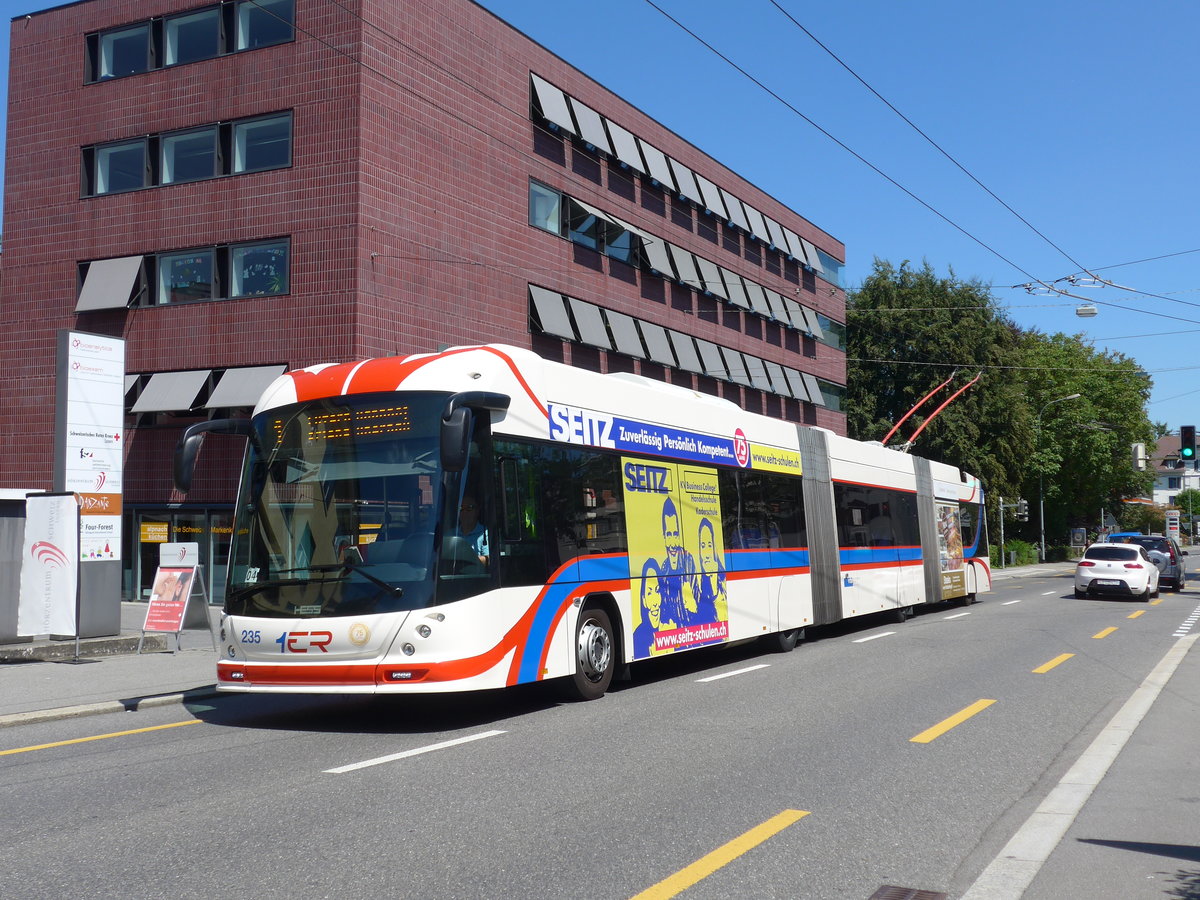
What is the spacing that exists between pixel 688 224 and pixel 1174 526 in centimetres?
5830

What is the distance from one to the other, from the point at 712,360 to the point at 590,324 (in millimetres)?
8875

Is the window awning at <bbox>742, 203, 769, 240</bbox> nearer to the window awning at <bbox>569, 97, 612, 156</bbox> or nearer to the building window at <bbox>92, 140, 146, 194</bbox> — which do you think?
the window awning at <bbox>569, 97, 612, 156</bbox>

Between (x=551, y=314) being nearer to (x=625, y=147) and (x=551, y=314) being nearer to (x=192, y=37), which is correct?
(x=625, y=147)

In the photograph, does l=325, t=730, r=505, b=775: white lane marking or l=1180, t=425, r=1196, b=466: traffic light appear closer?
l=325, t=730, r=505, b=775: white lane marking

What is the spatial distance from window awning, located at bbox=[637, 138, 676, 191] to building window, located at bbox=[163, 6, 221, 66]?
1363 cm

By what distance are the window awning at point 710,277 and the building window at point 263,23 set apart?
Result: 57.4ft

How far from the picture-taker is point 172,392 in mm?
26203

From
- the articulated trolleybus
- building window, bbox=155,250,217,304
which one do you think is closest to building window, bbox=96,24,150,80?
building window, bbox=155,250,217,304

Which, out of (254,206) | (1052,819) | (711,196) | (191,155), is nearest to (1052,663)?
(1052,819)

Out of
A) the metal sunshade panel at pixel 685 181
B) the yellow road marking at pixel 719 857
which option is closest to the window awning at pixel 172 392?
the metal sunshade panel at pixel 685 181

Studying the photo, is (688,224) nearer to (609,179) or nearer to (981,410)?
(609,179)

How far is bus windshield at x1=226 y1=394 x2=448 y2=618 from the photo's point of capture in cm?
948

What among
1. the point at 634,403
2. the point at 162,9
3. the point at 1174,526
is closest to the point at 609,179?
the point at 162,9

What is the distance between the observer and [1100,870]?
5.43 meters
